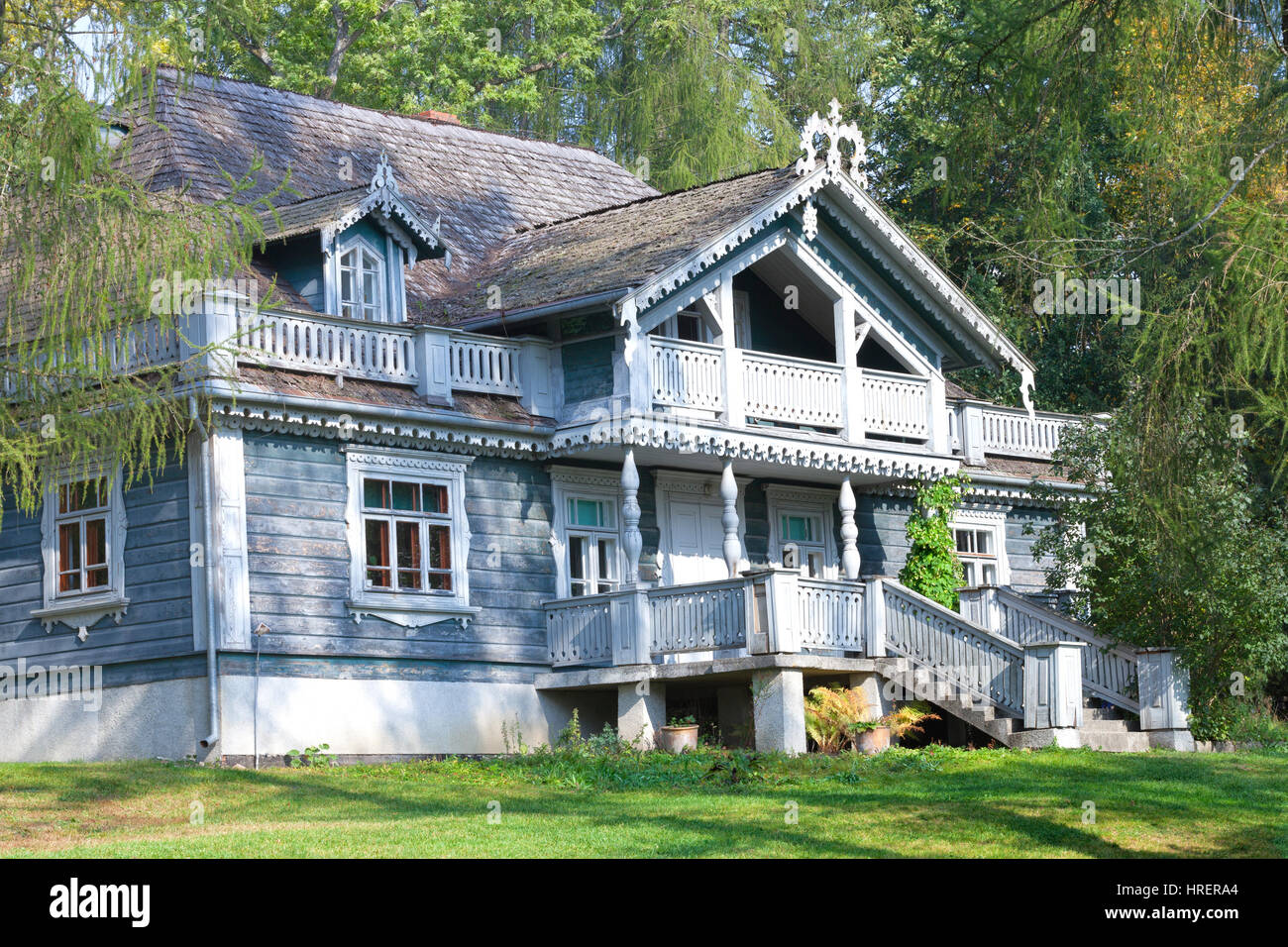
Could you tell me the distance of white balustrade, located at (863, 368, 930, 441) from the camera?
27578mm

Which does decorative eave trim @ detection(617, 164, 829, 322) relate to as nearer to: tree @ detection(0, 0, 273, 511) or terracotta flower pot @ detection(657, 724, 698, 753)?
terracotta flower pot @ detection(657, 724, 698, 753)

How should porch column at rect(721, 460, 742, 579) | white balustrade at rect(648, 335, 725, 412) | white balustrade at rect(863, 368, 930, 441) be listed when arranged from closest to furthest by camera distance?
white balustrade at rect(648, 335, 725, 412) < porch column at rect(721, 460, 742, 579) < white balustrade at rect(863, 368, 930, 441)

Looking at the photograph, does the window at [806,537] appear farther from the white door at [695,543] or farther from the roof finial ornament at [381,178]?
the roof finial ornament at [381,178]

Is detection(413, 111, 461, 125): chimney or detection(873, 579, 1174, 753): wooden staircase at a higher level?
detection(413, 111, 461, 125): chimney

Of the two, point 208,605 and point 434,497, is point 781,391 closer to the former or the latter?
point 434,497

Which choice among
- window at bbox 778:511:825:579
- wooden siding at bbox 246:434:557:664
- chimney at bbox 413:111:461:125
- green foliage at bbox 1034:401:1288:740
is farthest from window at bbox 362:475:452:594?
chimney at bbox 413:111:461:125

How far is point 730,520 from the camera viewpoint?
1003 inches

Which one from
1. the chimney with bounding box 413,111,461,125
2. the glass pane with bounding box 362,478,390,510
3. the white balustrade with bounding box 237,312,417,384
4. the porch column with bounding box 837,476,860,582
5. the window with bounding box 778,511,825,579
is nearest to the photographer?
the white balustrade with bounding box 237,312,417,384

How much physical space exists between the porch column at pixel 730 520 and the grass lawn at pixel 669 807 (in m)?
3.79

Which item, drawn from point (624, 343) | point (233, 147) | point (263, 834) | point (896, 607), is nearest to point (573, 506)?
point (624, 343)

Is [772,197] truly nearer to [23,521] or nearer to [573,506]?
[573,506]

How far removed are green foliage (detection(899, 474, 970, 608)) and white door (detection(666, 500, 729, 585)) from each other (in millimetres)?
2856

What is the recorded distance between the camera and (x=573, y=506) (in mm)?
26172

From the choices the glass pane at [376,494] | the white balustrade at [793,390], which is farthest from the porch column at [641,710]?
the white balustrade at [793,390]
